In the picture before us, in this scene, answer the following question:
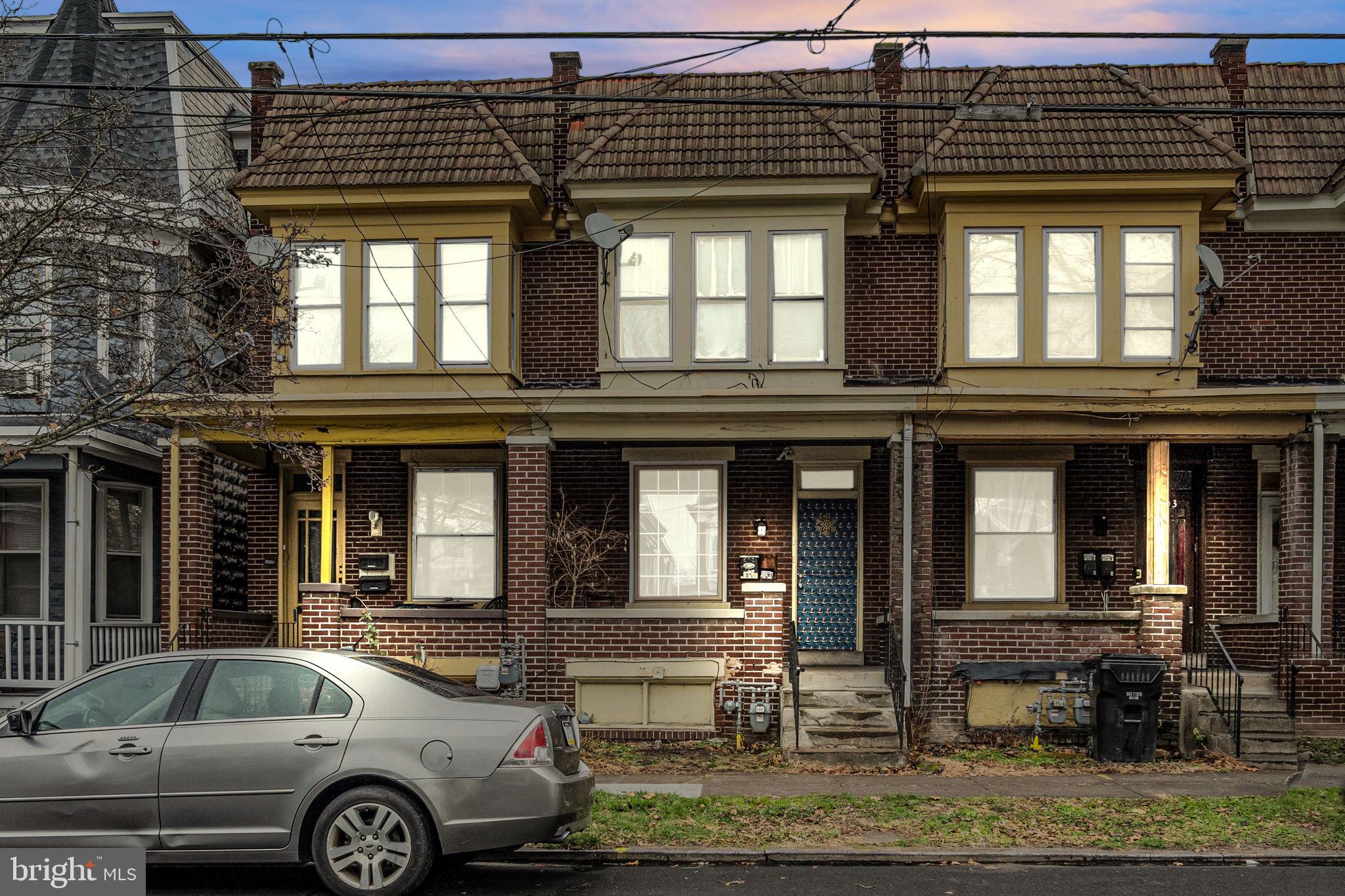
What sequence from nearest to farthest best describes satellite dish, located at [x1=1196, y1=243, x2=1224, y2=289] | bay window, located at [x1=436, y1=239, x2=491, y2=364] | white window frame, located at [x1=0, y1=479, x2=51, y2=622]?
satellite dish, located at [x1=1196, y1=243, x2=1224, y2=289], bay window, located at [x1=436, y1=239, x2=491, y2=364], white window frame, located at [x1=0, y1=479, x2=51, y2=622]

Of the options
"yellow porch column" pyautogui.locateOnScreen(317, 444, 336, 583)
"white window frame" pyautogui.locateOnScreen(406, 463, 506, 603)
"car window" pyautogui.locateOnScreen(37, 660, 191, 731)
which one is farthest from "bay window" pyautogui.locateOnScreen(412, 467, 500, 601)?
"car window" pyautogui.locateOnScreen(37, 660, 191, 731)

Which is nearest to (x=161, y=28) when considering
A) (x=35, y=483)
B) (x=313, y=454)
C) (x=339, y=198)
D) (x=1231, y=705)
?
(x=339, y=198)

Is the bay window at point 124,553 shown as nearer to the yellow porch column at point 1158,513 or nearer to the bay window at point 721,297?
the bay window at point 721,297

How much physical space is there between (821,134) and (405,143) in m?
5.19

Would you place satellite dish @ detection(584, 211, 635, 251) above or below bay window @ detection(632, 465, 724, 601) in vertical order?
above

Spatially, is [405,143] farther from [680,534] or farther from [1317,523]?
[1317,523]

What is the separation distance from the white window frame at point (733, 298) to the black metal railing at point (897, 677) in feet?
12.1

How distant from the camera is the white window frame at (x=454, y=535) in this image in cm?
1678

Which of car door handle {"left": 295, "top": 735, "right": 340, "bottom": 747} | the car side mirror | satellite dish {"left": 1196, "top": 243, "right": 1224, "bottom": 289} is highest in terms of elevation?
satellite dish {"left": 1196, "top": 243, "right": 1224, "bottom": 289}

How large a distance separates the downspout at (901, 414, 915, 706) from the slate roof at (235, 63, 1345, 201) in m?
3.15

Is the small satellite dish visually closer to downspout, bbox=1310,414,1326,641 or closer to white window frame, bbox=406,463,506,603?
white window frame, bbox=406,463,506,603

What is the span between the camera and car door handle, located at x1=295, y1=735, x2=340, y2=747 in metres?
7.79

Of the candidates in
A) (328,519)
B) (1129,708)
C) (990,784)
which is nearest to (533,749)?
(990,784)

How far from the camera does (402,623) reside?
15438mm
